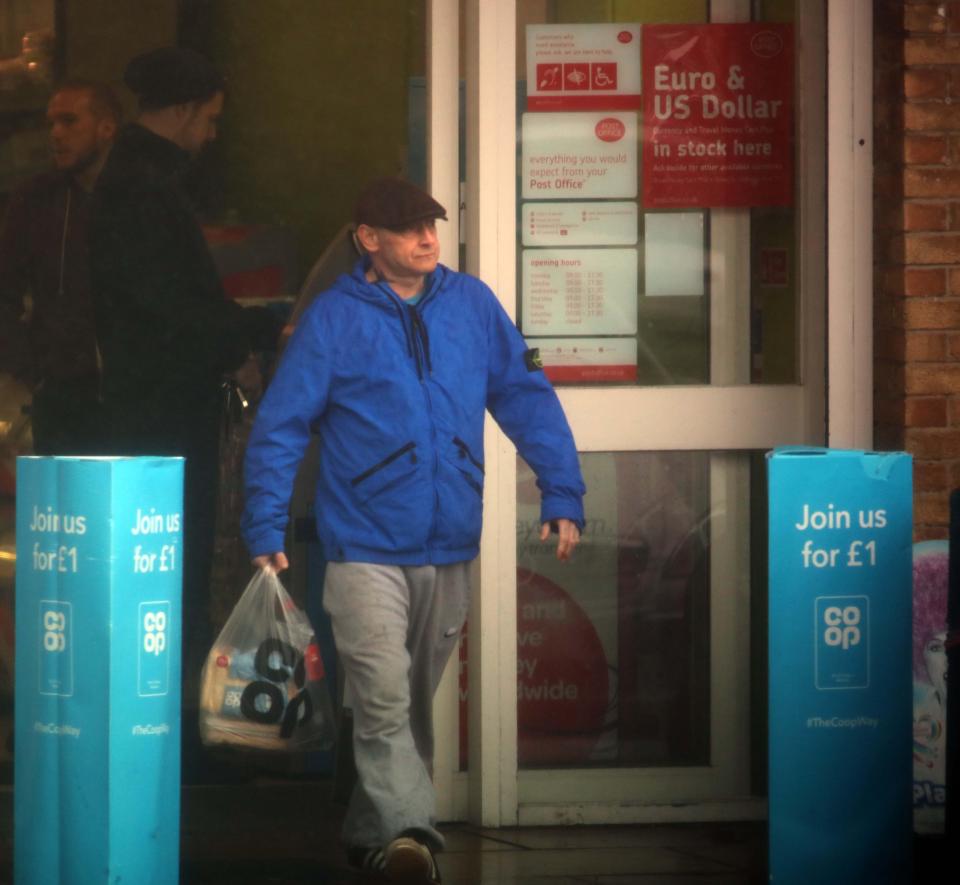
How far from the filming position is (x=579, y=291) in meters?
5.81

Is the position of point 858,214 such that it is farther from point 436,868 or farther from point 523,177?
point 436,868

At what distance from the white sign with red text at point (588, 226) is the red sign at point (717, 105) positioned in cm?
11

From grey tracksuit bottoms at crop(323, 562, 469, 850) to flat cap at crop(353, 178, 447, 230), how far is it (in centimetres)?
90

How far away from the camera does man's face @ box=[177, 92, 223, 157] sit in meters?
5.99

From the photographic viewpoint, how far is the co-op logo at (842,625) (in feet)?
14.7

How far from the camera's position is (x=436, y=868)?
16.0 feet

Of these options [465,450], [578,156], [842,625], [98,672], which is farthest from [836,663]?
[578,156]

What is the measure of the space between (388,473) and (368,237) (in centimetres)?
64

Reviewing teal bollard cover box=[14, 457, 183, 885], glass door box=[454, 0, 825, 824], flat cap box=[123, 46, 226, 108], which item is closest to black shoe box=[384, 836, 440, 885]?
teal bollard cover box=[14, 457, 183, 885]

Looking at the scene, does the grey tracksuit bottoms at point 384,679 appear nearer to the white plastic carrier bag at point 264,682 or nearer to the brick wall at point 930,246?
the white plastic carrier bag at point 264,682

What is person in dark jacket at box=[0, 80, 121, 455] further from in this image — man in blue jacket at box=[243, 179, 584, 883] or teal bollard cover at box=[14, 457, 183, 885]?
teal bollard cover at box=[14, 457, 183, 885]

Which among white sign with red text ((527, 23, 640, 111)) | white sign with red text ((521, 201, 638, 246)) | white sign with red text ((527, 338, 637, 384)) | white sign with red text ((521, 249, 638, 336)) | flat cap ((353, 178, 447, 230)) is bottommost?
white sign with red text ((527, 338, 637, 384))

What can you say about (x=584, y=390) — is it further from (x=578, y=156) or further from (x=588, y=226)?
(x=578, y=156)

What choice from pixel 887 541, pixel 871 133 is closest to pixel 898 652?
pixel 887 541
